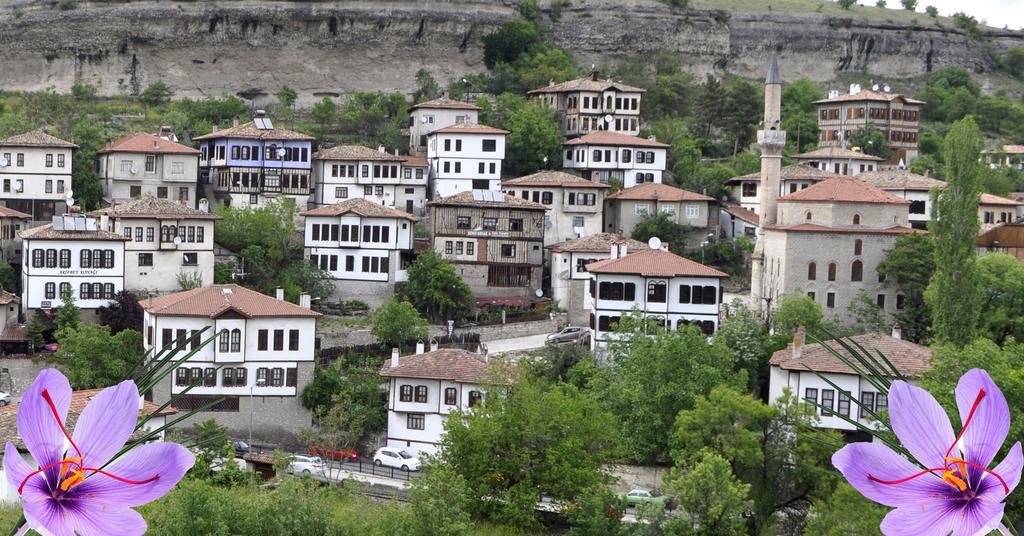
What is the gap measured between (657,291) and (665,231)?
29.5 ft

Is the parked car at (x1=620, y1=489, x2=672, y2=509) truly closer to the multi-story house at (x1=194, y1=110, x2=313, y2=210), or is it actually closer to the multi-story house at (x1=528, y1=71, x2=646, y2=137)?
the multi-story house at (x1=194, y1=110, x2=313, y2=210)

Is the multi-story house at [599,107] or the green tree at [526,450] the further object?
the multi-story house at [599,107]

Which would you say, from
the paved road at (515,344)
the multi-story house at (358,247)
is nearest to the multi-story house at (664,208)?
the multi-story house at (358,247)

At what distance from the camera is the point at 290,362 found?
39250 mm

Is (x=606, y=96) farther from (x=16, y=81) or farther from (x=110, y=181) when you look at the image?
(x=16, y=81)

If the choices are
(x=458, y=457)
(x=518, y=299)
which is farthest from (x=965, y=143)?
(x=458, y=457)

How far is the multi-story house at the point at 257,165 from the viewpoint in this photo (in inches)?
2031

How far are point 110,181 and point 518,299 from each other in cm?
1475

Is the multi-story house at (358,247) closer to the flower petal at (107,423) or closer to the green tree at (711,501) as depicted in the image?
the green tree at (711,501)

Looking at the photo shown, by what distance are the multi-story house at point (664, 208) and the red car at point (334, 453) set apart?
18487 millimetres

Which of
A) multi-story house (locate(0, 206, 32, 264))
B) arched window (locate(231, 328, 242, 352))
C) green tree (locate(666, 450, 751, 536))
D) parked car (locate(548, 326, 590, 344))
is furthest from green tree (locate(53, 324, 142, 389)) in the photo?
green tree (locate(666, 450, 751, 536))

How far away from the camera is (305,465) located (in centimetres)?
3419

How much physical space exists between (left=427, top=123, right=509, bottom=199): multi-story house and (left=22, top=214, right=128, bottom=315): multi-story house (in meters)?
14.2

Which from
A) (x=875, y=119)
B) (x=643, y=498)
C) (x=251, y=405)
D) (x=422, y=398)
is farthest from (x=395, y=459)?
(x=875, y=119)
